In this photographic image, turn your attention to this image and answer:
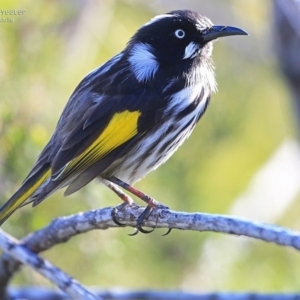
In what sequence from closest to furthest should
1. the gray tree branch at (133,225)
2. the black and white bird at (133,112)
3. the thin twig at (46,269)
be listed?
the gray tree branch at (133,225) → the thin twig at (46,269) → the black and white bird at (133,112)

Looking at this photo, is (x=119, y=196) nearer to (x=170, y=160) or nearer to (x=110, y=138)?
(x=110, y=138)

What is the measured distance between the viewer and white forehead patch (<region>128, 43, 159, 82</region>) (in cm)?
411

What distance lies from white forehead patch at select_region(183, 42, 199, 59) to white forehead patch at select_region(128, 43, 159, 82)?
17 cm

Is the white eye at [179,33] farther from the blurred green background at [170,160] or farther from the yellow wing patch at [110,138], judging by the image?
the blurred green background at [170,160]

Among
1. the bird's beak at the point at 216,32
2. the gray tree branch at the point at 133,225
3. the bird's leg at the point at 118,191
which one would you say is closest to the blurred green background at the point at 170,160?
the bird's leg at the point at 118,191

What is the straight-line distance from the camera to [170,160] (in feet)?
18.8

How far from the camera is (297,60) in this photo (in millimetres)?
5344

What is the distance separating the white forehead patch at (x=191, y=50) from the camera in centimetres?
430

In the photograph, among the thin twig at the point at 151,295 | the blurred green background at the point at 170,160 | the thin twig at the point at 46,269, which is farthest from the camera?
the blurred green background at the point at 170,160

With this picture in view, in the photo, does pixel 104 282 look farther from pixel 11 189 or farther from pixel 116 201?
pixel 11 189

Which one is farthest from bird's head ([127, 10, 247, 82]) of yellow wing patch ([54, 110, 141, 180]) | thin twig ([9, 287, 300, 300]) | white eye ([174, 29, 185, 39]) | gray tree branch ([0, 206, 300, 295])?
thin twig ([9, 287, 300, 300])

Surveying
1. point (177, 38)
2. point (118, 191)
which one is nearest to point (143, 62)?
point (177, 38)

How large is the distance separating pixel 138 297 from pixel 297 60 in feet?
7.10

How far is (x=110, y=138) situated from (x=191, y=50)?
2.33ft
